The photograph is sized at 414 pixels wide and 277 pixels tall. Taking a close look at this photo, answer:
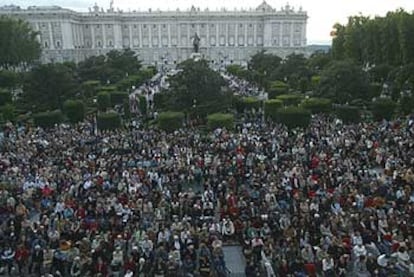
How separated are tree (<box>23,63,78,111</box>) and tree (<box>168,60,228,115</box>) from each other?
450 inches

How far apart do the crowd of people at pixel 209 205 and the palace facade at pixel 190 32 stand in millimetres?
132030

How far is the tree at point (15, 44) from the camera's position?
288 ft

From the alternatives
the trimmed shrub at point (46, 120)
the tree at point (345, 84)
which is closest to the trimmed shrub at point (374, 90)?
the tree at point (345, 84)

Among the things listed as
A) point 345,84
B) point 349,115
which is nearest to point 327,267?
point 349,115

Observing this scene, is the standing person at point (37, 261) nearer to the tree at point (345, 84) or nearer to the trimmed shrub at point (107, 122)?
the trimmed shrub at point (107, 122)

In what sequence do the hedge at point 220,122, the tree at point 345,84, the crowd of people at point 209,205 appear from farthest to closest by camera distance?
1. the tree at point 345,84
2. the hedge at point 220,122
3. the crowd of people at point 209,205

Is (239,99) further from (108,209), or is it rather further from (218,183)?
(108,209)

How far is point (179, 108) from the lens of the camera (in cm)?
4916

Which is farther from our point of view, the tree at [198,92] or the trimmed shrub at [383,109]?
the tree at [198,92]

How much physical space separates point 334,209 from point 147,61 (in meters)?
149

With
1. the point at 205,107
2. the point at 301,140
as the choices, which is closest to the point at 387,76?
the point at 205,107

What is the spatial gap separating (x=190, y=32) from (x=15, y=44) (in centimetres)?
8338

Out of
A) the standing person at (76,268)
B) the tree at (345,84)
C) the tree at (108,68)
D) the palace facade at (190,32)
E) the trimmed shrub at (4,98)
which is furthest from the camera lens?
the palace facade at (190,32)

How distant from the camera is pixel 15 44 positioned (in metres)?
90.3
